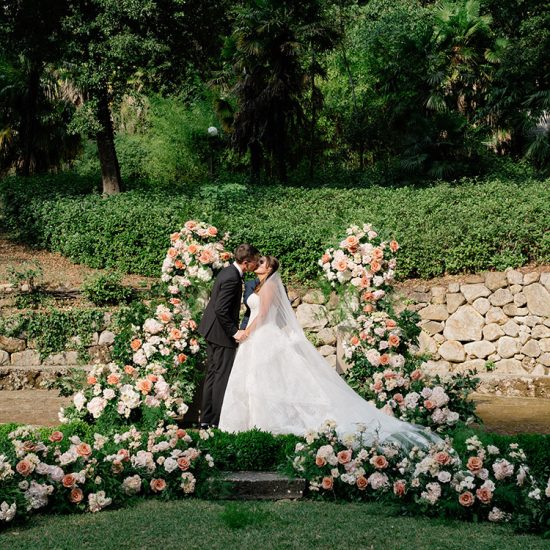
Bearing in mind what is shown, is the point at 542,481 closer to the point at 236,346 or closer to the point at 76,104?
the point at 236,346

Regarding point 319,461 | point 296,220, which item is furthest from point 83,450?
point 296,220

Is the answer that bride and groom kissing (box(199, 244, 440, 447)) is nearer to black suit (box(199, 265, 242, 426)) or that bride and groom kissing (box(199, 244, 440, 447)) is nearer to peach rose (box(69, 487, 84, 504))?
black suit (box(199, 265, 242, 426))

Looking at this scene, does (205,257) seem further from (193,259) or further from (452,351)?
(452,351)

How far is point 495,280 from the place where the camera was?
44.7ft

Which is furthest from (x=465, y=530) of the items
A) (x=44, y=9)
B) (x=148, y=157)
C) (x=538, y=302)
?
(x=148, y=157)

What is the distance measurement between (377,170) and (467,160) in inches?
102

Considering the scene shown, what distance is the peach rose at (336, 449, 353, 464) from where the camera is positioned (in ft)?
19.9

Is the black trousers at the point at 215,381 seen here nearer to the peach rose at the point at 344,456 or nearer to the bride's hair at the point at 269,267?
the bride's hair at the point at 269,267

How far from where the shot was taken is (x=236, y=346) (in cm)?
816

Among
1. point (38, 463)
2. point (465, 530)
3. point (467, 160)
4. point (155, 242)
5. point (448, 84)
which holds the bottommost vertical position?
point (465, 530)

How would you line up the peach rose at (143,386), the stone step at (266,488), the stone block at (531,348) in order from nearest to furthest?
the stone step at (266,488)
the peach rose at (143,386)
the stone block at (531,348)

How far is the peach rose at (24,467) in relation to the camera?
5.57 m

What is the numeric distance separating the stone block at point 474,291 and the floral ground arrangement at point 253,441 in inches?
193

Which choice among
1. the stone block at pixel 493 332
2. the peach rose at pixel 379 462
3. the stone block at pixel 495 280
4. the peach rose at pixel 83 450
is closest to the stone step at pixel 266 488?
the peach rose at pixel 379 462
